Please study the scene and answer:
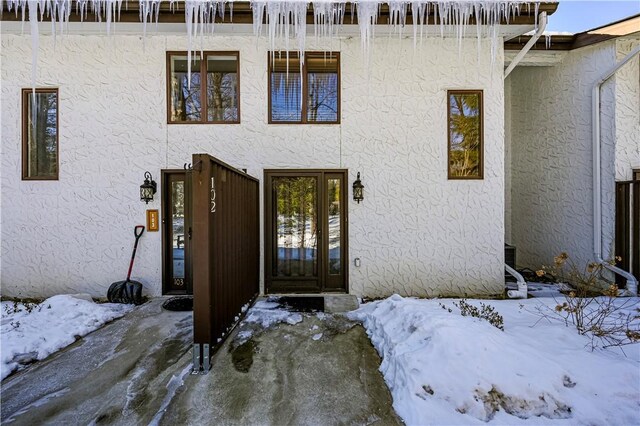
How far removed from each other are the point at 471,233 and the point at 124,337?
5.47 m

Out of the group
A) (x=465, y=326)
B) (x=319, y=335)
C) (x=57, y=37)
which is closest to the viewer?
(x=465, y=326)

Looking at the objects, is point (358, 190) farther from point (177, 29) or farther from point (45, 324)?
point (45, 324)

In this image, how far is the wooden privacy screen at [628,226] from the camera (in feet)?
14.9

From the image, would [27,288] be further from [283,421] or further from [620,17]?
[620,17]

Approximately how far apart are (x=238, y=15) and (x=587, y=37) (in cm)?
625

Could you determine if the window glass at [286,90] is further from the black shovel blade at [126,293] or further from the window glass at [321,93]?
the black shovel blade at [126,293]

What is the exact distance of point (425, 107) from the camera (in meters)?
4.83

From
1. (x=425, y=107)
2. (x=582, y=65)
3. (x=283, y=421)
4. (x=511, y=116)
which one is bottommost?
(x=283, y=421)

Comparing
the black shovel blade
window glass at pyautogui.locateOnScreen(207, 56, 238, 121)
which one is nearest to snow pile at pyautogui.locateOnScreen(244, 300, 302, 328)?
the black shovel blade

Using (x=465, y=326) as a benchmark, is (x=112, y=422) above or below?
below

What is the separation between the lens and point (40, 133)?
15.7ft

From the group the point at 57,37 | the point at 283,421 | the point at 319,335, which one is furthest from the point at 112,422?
the point at 57,37

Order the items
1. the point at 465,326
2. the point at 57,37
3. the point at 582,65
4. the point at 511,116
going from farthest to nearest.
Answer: the point at 511,116 → the point at 582,65 → the point at 57,37 → the point at 465,326

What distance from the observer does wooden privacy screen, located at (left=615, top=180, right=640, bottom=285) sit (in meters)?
4.54
